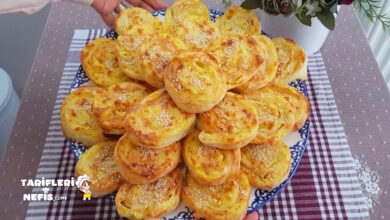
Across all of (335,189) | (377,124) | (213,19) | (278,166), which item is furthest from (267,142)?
(377,124)

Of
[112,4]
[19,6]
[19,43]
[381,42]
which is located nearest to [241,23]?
[112,4]

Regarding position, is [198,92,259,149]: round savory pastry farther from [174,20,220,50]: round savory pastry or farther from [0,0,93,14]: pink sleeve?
[0,0,93,14]: pink sleeve

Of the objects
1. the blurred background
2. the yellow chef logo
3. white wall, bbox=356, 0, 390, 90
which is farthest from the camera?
the blurred background

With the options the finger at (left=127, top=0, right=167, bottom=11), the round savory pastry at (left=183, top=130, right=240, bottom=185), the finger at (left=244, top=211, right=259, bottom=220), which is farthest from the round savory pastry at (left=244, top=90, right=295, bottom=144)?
the finger at (left=127, top=0, right=167, bottom=11)

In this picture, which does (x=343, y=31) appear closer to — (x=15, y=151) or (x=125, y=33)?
(x=125, y=33)

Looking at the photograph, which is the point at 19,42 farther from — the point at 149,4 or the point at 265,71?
the point at 265,71
